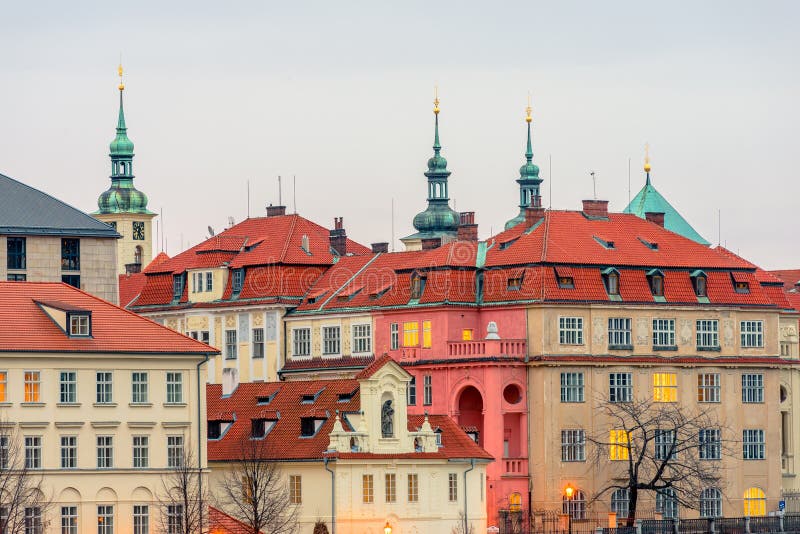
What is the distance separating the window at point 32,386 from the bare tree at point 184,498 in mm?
6885

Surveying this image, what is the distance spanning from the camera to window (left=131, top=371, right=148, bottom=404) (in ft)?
421

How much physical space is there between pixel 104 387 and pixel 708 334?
130 ft

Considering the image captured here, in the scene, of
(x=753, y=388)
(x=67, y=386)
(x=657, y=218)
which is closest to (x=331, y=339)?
(x=657, y=218)

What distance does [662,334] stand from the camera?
15250 cm

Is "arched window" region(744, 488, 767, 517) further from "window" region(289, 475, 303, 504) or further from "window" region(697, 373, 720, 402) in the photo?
"window" region(289, 475, 303, 504)

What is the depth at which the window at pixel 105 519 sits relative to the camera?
125812mm

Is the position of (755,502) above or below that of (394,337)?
below

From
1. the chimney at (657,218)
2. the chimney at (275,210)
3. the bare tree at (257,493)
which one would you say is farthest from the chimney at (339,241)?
the bare tree at (257,493)

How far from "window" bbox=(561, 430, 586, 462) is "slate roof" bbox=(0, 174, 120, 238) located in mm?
33900

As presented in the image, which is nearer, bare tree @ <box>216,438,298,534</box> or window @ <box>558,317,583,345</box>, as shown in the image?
bare tree @ <box>216,438,298,534</box>

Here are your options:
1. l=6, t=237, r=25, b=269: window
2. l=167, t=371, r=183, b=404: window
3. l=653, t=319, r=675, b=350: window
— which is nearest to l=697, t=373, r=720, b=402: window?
l=653, t=319, r=675, b=350: window

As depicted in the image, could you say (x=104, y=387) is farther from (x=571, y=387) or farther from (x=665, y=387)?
(x=665, y=387)

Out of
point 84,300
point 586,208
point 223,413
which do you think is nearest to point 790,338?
point 586,208

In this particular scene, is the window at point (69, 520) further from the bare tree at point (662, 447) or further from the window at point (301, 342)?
the window at point (301, 342)
